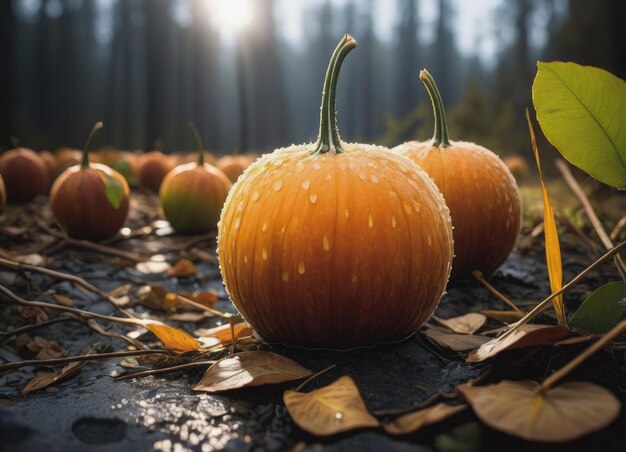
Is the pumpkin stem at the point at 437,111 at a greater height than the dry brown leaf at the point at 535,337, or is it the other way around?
the pumpkin stem at the point at 437,111

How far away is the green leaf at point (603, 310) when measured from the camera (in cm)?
133

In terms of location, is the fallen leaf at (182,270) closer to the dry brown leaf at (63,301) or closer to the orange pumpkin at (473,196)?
the dry brown leaf at (63,301)

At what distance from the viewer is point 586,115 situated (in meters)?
1.44

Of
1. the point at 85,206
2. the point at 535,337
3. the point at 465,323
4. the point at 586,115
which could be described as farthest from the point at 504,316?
the point at 85,206

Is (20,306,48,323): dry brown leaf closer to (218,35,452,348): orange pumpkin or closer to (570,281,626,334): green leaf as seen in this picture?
(218,35,452,348): orange pumpkin

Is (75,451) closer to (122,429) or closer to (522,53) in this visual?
(122,429)

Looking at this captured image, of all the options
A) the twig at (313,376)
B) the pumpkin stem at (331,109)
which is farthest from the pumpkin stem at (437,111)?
the twig at (313,376)

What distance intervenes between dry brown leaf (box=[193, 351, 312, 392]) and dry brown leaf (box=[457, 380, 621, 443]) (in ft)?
1.58

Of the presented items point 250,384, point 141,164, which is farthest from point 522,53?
point 250,384

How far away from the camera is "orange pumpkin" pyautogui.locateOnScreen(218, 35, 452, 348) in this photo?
1494 millimetres

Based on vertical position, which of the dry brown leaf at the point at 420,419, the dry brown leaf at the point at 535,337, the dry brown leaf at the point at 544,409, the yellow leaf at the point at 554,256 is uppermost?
the yellow leaf at the point at 554,256

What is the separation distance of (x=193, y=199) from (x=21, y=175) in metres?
2.33

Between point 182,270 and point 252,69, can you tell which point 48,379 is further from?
point 252,69

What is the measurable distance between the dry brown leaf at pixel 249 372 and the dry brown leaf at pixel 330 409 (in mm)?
107
